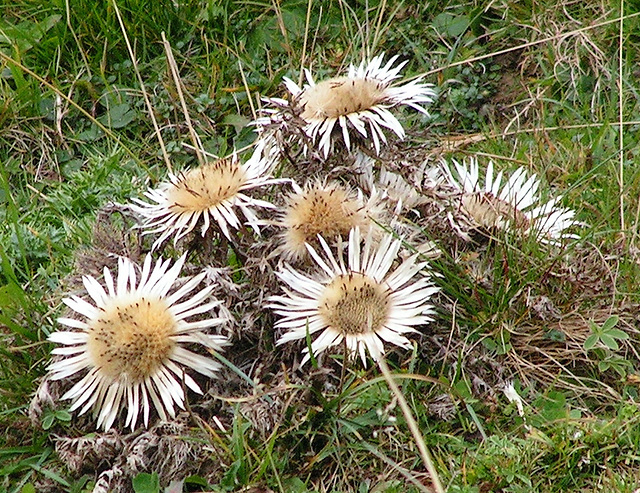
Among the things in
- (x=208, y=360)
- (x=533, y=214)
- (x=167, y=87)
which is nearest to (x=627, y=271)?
(x=533, y=214)

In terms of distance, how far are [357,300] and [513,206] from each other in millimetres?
585

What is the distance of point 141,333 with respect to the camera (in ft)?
6.47

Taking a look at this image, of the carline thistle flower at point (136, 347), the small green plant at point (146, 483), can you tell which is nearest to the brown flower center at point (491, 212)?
the carline thistle flower at point (136, 347)

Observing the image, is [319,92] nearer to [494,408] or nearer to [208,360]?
[208,360]

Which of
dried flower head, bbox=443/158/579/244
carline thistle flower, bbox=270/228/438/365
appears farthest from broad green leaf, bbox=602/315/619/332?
carline thistle flower, bbox=270/228/438/365

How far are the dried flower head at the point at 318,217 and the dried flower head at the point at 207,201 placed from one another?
73 millimetres

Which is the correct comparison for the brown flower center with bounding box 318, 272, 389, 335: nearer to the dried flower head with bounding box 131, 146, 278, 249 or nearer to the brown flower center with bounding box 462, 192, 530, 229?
the dried flower head with bounding box 131, 146, 278, 249

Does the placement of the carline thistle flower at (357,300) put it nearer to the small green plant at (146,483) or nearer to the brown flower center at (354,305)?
the brown flower center at (354,305)

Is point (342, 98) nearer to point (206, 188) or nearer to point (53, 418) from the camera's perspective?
point (206, 188)

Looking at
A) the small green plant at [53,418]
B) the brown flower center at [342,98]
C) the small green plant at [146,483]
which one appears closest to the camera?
the small green plant at [146,483]

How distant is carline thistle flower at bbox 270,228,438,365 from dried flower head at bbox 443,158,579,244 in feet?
0.88

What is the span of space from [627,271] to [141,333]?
1161 millimetres

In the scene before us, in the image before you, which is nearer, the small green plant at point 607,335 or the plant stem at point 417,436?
the plant stem at point 417,436

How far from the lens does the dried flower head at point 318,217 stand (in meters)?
2.10
